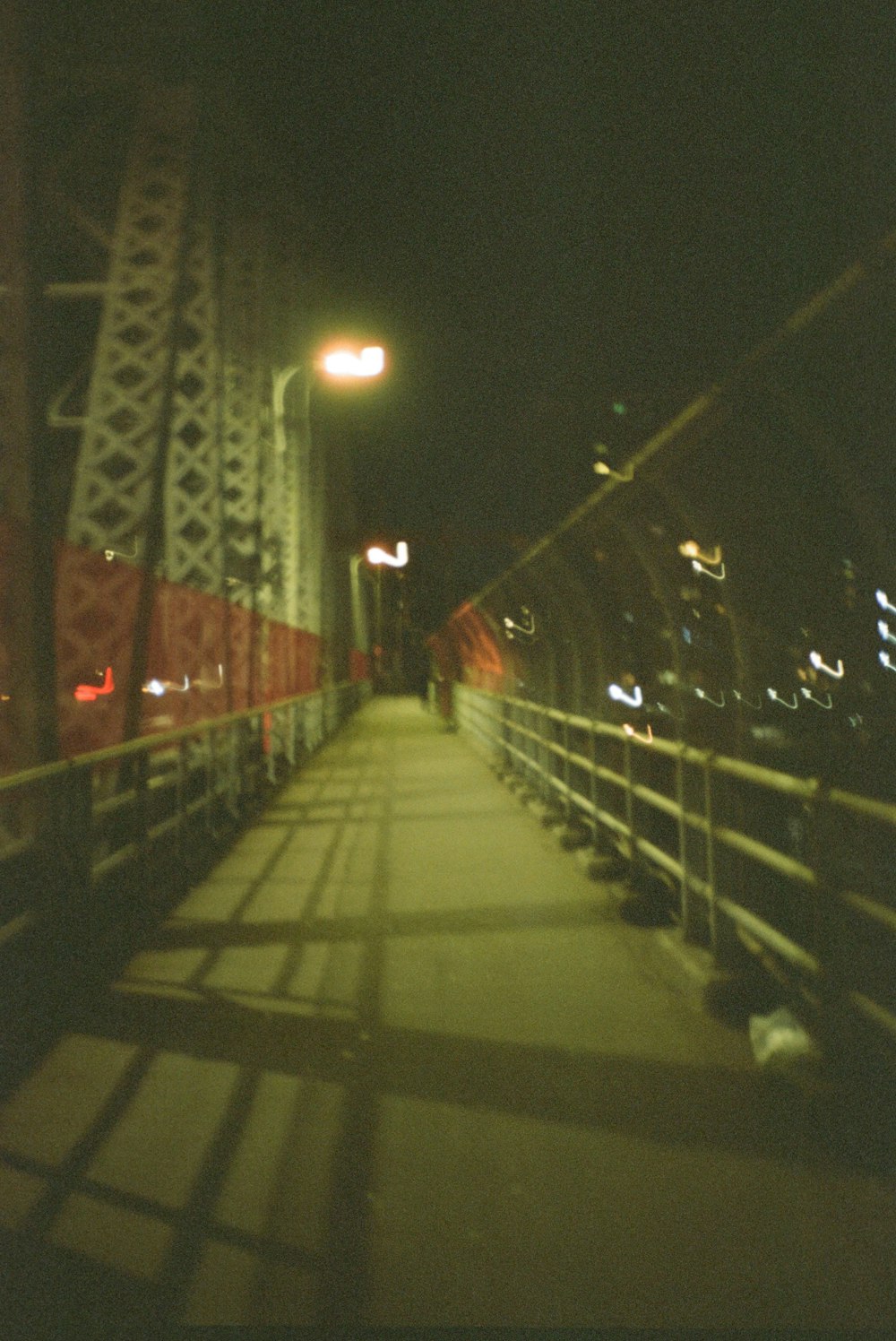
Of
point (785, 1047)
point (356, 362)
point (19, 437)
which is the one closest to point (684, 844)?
point (785, 1047)

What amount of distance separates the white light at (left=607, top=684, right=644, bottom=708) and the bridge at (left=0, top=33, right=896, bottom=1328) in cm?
4

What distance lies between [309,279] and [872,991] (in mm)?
19898

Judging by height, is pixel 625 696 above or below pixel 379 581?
below

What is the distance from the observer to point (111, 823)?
5.92 metres

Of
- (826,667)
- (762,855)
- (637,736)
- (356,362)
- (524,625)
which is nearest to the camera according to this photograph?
(762,855)

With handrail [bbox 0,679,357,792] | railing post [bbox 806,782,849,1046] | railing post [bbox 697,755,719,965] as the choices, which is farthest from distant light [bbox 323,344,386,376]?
railing post [bbox 806,782,849,1046]

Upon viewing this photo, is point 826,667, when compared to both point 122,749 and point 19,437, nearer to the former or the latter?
point 122,749

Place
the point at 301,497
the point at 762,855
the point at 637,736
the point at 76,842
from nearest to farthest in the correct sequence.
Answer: the point at 762,855
the point at 76,842
the point at 637,736
the point at 301,497

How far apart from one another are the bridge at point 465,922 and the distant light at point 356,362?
255cm

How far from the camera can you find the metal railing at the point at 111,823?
4.54m

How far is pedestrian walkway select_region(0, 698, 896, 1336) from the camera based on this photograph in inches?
98.2

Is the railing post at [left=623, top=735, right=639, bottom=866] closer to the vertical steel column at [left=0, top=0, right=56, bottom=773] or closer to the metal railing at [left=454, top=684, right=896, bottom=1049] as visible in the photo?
the metal railing at [left=454, top=684, right=896, bottom=1049]

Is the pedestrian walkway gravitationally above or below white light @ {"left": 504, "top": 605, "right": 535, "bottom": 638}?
below

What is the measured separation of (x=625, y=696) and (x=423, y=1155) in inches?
213
